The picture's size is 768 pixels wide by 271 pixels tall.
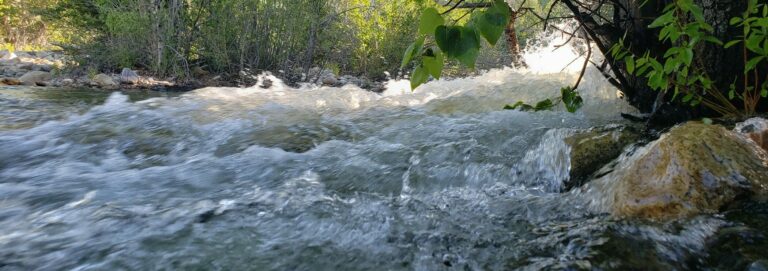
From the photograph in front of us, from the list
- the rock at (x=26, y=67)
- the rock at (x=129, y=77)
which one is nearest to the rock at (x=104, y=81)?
the rock at (x=129, y=77)

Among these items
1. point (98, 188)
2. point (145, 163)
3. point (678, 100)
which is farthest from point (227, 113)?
point (678, 100)

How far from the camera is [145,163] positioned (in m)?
3.03

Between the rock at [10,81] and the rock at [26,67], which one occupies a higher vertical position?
the rock at [10,81]

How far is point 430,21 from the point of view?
924mm

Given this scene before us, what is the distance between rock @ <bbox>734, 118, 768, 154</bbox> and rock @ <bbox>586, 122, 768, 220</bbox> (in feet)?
0.33

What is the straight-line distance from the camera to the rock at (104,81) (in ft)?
23.9

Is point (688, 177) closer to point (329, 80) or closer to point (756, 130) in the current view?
point (756, 130)

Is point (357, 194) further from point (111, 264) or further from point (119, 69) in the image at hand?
point (119, 69)

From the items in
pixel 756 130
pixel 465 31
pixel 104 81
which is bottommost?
pixel 104 81

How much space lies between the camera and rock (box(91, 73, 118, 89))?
7.29 metres

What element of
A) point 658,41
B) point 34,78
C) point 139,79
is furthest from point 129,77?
point 658,41

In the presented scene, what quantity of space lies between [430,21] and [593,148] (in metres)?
1.84

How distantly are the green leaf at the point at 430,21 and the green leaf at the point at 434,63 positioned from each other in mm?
90

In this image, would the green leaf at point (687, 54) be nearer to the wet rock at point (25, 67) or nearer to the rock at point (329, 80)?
the rock at point (329, 80)
